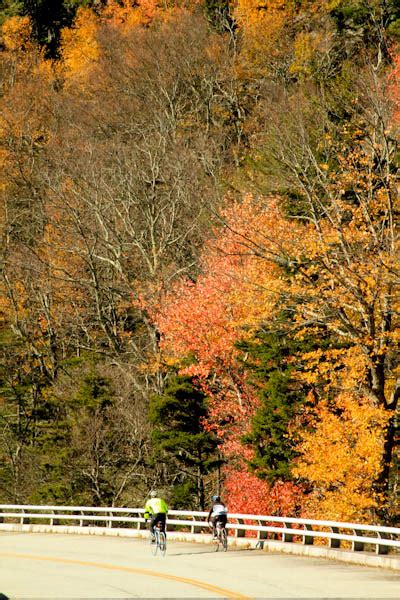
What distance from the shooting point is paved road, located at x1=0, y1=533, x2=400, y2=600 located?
53.9ft

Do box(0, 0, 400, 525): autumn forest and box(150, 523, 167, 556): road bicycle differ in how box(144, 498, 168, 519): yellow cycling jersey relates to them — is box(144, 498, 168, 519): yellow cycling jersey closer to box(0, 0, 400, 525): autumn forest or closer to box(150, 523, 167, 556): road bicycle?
Result: box(150, 523, 167, 556): road bicycle

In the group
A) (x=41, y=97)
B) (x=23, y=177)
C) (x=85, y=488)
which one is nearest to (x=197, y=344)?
(x=85, y=488)

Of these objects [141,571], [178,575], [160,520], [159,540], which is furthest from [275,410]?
[178,575]

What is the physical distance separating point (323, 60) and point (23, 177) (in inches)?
741

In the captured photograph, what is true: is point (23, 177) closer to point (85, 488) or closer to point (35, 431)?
point (35, 431)

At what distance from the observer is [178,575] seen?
19.5 m

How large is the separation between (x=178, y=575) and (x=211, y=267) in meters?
26.3

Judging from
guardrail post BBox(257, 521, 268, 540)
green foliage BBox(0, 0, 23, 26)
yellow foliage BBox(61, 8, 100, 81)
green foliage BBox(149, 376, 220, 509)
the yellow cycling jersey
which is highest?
green foliage BBox(0, 0, 23, 26)

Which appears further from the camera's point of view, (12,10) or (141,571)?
(12,10)

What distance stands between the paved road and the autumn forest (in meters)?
7.87

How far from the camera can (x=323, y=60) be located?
59.0m

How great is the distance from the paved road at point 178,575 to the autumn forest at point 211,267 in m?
7.87

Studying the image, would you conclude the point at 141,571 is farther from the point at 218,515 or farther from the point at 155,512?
the point at 218,515

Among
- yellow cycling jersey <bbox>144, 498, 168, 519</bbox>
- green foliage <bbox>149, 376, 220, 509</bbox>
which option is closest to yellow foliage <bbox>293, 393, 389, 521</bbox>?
green foliage <bbox>149, 376, 220, 509</bbox>
